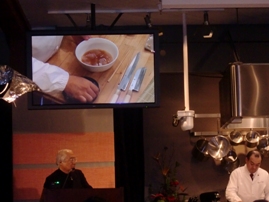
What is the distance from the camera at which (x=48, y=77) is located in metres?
5.39

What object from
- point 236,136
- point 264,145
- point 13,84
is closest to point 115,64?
point 13,84

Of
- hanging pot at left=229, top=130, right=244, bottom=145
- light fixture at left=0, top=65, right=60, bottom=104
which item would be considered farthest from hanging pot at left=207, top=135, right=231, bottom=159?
light fixture at left=0, top=65, right=60, bottom=104

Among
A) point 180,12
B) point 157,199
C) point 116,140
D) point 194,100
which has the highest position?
point 180,12

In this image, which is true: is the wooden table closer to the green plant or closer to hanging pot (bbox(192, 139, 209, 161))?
the green plant

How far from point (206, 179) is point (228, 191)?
0.99 m

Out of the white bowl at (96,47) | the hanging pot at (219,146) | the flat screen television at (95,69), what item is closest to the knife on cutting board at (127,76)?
the flat screen television at (95,69)

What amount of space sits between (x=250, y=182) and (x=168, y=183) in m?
0.95

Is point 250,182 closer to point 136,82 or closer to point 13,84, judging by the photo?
point 136,82

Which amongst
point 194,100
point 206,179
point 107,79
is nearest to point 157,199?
point 206,179

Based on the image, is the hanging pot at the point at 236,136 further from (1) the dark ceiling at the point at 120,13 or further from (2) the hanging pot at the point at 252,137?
(1) the dark ceiling at the point at 120,13

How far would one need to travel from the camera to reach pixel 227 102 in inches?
269

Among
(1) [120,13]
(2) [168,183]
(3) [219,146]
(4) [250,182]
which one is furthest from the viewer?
(3) [219,146]

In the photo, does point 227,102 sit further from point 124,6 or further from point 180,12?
point 124,6

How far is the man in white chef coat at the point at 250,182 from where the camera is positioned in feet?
20.4
